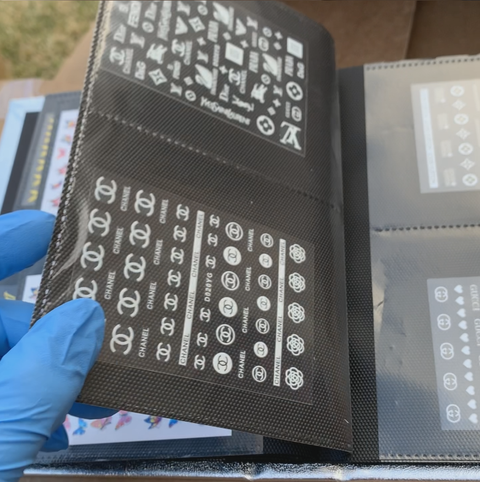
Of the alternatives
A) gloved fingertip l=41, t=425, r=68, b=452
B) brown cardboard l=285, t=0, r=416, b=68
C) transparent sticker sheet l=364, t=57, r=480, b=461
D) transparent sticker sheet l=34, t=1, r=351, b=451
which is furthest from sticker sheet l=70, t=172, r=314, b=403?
brown cardboard l=285, t=0, r=416, b=68

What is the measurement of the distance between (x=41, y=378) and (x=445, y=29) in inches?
36.7

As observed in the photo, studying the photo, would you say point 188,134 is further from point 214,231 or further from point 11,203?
point 11,203

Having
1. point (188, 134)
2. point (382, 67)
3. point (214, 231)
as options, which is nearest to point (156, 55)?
point (188, 134)

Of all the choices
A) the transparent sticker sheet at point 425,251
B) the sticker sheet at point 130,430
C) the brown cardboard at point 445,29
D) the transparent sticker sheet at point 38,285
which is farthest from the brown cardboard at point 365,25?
the sticker sheet at point 130,430

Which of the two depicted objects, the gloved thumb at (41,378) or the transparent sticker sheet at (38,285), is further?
the transparent sticker sheet at (38,285)

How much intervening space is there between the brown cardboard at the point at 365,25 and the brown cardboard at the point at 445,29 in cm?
4

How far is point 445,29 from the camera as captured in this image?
995mm

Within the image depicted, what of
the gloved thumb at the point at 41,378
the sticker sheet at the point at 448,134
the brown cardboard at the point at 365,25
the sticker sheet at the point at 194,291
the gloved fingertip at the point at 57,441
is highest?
the brown cardboard at the point at 365,25

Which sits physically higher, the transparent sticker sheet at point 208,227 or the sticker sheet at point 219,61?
the sticker sheet at point 219,61

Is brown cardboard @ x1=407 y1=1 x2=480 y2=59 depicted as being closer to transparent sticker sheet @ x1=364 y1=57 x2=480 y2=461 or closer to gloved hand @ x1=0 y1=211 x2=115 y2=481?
transparent sticker sheet @ x1=364 y1=57 x2=480 y2=461

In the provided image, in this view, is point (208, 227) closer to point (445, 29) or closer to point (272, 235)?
point (272, 235)

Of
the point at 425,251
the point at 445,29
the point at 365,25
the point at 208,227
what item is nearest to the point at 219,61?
the point at 208,227

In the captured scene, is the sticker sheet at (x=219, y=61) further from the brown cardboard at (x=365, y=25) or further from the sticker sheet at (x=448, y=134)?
the brown cardboard at (x=365, y=25)

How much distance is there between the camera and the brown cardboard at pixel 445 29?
3.20ft
